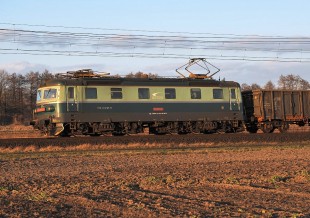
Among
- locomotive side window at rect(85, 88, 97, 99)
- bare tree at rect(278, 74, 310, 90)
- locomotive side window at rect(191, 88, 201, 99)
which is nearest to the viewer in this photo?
locomotive side window at rect(85, 88, 97, 99)

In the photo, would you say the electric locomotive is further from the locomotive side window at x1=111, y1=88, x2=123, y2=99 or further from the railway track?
the railway track

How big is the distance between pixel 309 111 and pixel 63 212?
27744 mm

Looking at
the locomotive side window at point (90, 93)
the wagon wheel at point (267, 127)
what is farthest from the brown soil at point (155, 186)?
the wagon wheel at point (267, 127)

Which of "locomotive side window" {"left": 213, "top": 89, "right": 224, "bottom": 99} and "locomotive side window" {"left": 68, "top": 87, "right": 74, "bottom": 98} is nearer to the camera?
"locomotive side window" {"left": 68, "top": 87, "right": 74, "bottom": 98}

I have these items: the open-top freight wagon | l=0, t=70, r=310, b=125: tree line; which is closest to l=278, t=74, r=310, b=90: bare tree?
l=0, t=70, r=310, b=125: tree line

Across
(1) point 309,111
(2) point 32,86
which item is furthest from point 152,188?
(2) point 32,86

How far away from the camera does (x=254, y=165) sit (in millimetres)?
13672

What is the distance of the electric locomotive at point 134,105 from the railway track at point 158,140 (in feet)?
5.92

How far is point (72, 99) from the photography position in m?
24.7

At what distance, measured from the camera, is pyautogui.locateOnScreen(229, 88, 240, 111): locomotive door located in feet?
94.0

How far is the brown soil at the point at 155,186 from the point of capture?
7.30 meters

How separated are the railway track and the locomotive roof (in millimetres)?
3208

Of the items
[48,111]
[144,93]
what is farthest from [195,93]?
[48,111]

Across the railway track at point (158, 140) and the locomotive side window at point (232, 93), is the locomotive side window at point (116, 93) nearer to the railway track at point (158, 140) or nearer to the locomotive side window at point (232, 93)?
the railway track at point (158, 140)
